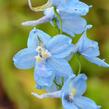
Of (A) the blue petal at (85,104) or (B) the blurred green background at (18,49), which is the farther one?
(B) the blurred green background at (18,49)

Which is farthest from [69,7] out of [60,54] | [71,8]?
→ [60,54]

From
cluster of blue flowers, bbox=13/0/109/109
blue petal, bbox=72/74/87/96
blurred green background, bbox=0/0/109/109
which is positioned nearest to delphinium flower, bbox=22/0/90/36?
cluster of blue flowers, bbox=13/0/109/109

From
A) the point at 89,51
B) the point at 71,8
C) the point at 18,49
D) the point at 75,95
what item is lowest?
the point at 18,49

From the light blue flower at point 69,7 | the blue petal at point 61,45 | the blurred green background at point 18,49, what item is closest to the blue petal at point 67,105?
the blue petal at point 61,45

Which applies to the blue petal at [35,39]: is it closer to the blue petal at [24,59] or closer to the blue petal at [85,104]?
the blue petal at [24,59]

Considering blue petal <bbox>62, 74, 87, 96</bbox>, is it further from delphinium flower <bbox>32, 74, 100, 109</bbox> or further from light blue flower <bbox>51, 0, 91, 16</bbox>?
light blue flower <bbox>51, 0, 91, 16</bbox>

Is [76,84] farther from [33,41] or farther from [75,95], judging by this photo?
[33,41]
